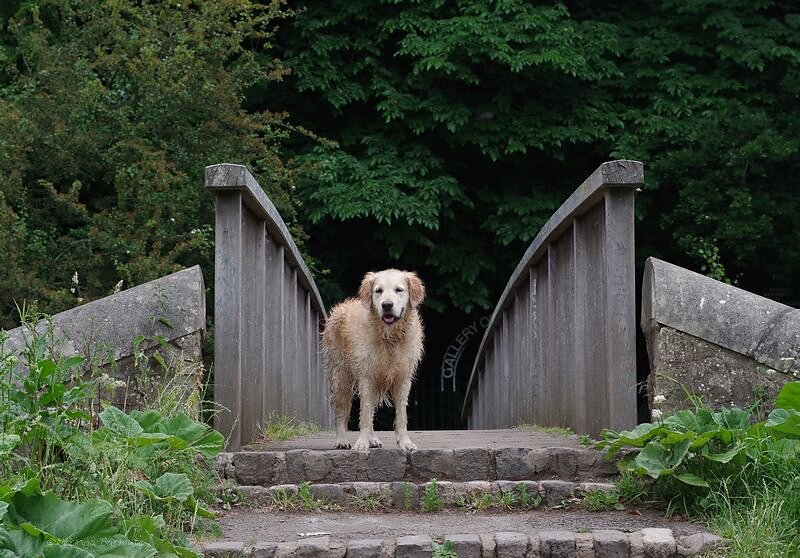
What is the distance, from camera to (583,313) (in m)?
6.32

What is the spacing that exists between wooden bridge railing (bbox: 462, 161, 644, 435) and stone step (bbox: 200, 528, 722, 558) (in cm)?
133

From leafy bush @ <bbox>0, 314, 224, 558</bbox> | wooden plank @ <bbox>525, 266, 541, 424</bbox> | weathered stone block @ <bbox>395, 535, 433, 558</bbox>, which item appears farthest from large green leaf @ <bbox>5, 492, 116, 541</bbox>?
wooden plank @ <bbox>525, 266, 541, 424</bbox>

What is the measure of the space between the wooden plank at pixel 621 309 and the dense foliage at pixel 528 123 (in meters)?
7.52

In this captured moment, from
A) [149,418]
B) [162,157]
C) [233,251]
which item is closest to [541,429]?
[233,251]

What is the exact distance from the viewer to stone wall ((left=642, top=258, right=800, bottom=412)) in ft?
18.2

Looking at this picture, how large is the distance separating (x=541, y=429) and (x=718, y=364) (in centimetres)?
213

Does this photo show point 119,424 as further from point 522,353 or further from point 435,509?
point 522,353

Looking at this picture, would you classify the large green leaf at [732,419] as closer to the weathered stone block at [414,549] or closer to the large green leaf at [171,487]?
the weathered stone block at [414,549]

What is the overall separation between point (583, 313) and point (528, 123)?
26.0 ft

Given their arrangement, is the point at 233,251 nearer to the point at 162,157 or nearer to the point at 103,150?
the point at 162,157

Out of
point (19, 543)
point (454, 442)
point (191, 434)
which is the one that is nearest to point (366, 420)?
point (454, 442)

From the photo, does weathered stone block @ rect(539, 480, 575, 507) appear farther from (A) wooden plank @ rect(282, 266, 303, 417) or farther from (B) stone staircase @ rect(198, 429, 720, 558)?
(A) wooden plank @ rect(282, 266, 303, 417)

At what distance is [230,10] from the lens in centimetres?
1190

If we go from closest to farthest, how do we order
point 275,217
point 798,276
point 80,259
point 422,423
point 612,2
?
point 275,217, point 80,259, point 798,276, point 612,2, point 422,423
